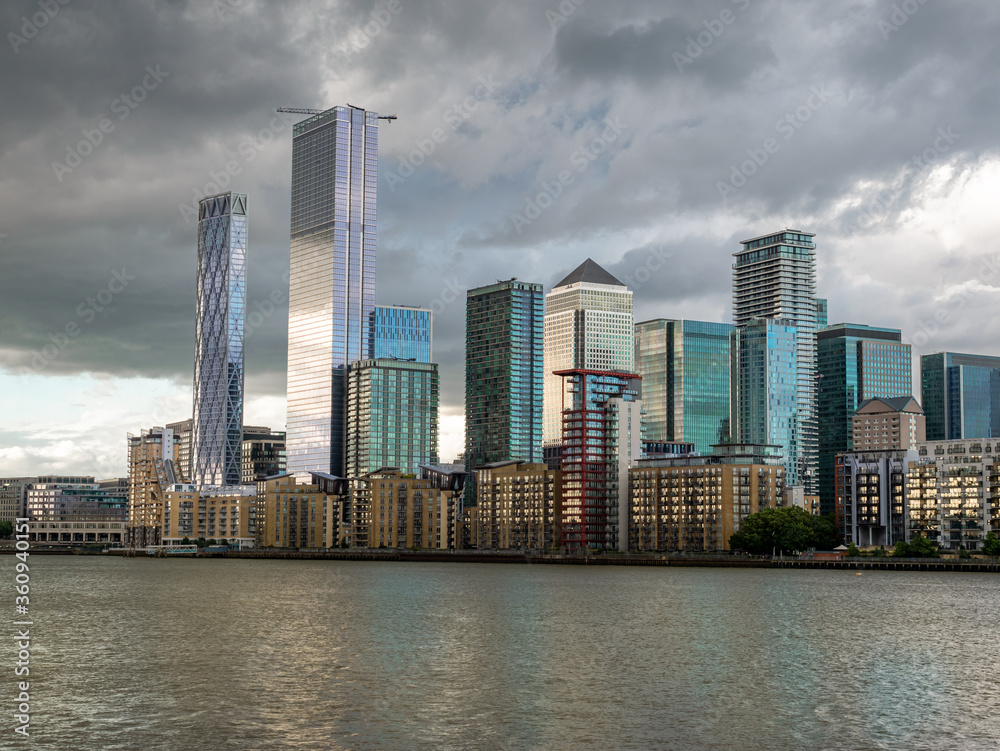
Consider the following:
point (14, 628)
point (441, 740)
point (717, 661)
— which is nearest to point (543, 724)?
point (441, 740)

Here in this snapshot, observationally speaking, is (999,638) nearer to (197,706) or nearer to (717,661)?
(717,661)

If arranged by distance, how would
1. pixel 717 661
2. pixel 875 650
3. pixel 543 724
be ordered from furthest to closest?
pixel 875 650, pixel 717 661, pixel 543 724

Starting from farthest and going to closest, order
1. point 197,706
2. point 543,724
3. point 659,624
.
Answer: point 659,624 → point 197,706 → point 543,724

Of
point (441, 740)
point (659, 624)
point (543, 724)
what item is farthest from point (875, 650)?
point (441, 740)

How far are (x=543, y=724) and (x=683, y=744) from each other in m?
7.32

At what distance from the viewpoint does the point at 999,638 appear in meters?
97.9

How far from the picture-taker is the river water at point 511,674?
5594cm

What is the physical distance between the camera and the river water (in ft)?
184

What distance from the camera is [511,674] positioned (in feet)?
245

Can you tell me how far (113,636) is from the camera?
96.0 meters

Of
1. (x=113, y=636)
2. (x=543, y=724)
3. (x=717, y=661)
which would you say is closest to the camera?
(x=543, y=724)

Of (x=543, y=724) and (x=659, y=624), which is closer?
(x=543, y=724)

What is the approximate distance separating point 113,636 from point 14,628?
33.9ft

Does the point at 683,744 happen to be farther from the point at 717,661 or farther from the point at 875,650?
the point at 875,650
